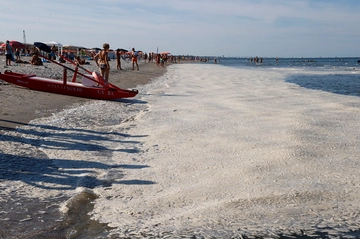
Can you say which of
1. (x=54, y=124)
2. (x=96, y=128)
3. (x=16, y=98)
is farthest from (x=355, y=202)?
(x=16, y=98)

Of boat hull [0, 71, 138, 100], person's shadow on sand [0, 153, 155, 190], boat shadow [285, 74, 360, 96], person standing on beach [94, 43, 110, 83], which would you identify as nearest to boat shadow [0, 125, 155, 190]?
person's shadow on sand [0, 153, 155, 190]

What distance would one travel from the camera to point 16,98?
37.0 ft

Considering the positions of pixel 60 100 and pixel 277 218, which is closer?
pixel 277 218

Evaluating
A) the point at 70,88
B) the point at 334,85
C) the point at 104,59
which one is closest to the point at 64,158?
the point at 70,88

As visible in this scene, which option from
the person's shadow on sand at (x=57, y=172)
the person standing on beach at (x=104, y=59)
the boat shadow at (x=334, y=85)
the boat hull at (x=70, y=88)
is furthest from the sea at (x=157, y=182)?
the boat shadow at (x=334, y=85)

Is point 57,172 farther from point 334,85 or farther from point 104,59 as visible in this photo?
point 334,85

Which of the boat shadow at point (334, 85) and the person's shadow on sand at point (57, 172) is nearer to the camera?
the person's shadow on sand at point (57, 172)

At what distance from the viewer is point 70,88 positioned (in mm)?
12977

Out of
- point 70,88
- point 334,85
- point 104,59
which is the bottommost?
point 334,85

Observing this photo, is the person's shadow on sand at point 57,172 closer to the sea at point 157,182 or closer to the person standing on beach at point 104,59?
the sea at point 157,182

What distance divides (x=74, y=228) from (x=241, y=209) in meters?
1.62

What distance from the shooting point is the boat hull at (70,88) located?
41.9 feet

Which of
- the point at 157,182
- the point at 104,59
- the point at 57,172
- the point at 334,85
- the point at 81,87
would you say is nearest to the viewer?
the point at 157,182

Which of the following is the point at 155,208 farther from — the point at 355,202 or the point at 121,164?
the point at 355,202
